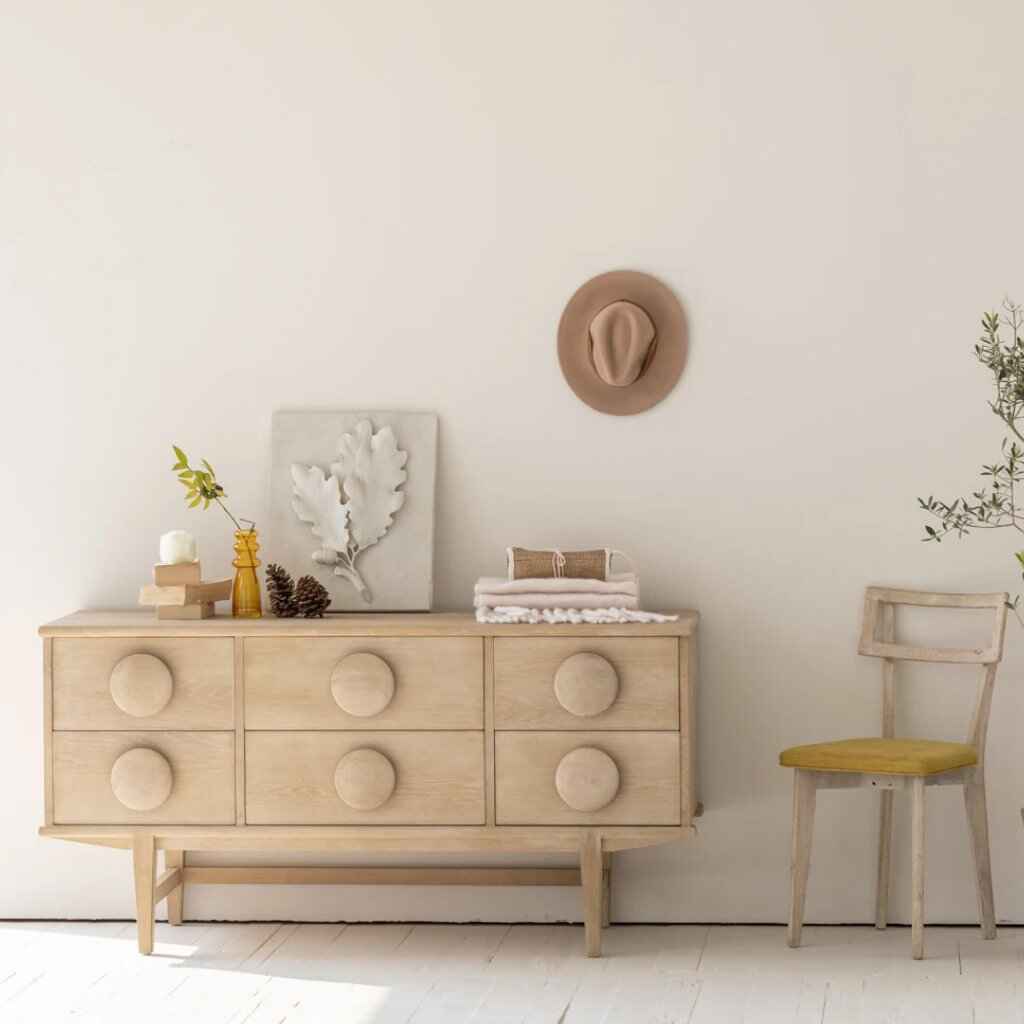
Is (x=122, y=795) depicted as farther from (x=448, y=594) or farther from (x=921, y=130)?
(x=921, y=130)

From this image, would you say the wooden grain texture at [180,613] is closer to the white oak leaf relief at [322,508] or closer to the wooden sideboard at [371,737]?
the wooden sideboard at [371,737]

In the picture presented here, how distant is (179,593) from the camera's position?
364cm

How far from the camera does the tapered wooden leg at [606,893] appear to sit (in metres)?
3.82

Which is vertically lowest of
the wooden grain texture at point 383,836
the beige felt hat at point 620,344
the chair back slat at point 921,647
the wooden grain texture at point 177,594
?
the wooden grain texture at point 383,836

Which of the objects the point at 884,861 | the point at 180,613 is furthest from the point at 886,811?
the point at 180,613

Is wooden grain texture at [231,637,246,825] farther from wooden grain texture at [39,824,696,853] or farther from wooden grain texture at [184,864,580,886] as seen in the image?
wooden grain texture at [184,864,580,886]

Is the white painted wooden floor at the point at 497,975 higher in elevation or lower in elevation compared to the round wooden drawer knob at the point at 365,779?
lower

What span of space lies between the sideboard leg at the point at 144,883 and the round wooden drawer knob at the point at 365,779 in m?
0.47

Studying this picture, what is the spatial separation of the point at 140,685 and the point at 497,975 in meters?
1.03

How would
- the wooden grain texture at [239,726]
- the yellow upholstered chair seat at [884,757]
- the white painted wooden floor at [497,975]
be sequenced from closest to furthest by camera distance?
1. the white painted wooden floor at [497,975]
2. the yellow upholstered chair seat at [884,757]
3. the wooden grain texture at [239,726]

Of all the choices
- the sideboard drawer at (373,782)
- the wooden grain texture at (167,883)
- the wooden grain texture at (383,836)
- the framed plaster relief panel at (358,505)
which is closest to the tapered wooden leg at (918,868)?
the wooden grain texture at (383,836)

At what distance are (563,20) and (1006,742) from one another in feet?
6.82

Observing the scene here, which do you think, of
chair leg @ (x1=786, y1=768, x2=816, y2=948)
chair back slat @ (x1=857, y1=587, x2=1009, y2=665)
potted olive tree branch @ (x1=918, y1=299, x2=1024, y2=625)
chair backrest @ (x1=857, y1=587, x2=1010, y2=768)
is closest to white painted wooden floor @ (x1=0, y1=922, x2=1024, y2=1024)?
chair leg @ (x1=786, y1=768, x2=816, y2=948)

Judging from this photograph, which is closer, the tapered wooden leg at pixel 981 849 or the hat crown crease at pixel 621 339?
the tapered wooden leg at pixel 981 849
